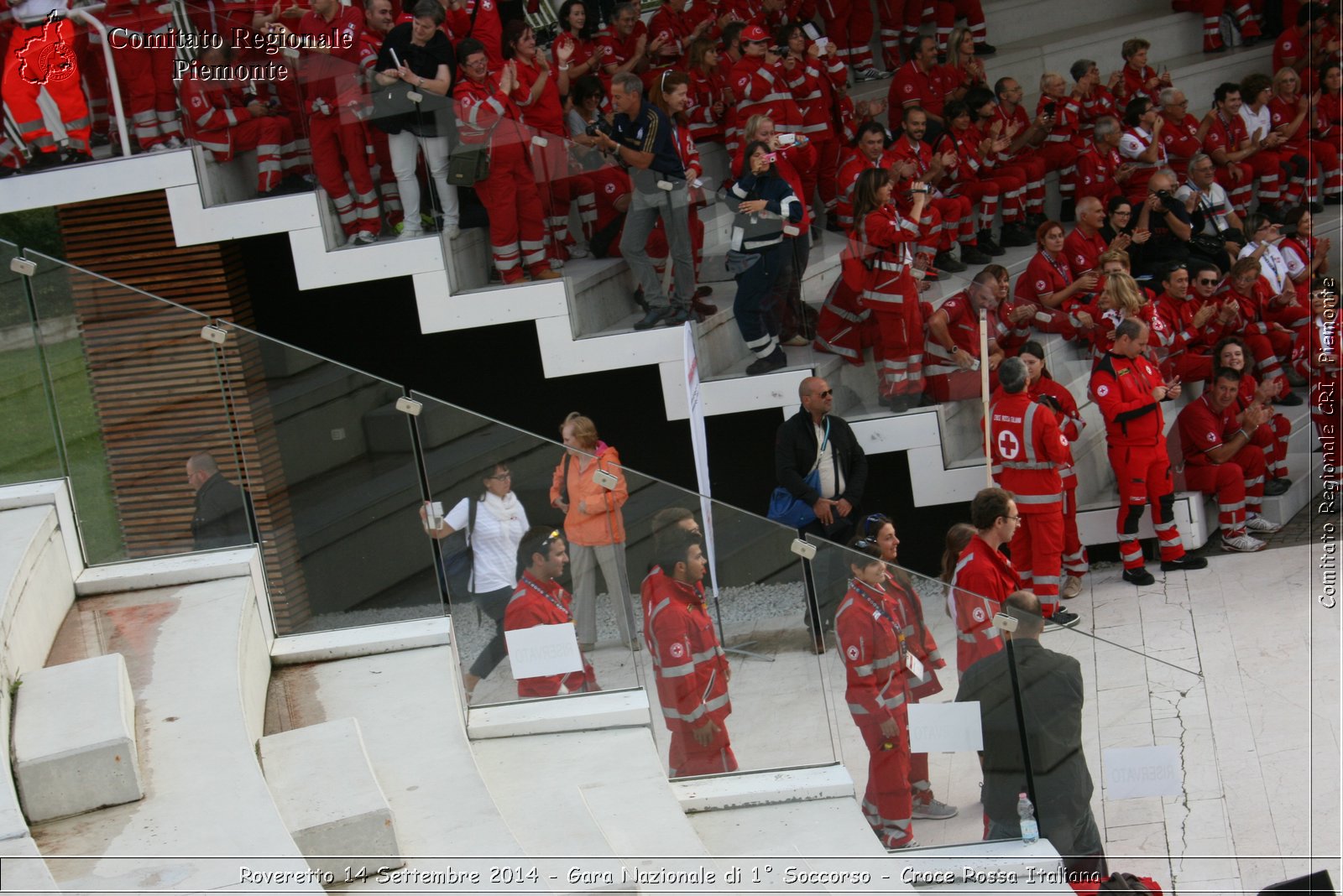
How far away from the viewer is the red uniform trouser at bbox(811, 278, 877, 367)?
8.34m

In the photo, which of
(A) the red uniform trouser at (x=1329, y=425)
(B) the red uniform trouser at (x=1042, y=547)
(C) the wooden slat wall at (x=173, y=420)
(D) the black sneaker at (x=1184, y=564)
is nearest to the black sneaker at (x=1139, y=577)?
(D) the black sneaker at (x=1184, y=564)

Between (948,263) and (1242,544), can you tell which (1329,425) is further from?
(948,263)

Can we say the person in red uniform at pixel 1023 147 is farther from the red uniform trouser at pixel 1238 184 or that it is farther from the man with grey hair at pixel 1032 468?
the man with grey hair at pixel 1032 468

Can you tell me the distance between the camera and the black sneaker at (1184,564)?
351 inches

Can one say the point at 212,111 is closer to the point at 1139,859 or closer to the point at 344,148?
the point at 344,148

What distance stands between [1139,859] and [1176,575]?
342 centimetres

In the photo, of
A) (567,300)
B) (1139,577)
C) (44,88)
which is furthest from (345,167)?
(1139,577)

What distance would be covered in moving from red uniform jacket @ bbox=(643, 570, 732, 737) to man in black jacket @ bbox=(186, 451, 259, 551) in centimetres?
153

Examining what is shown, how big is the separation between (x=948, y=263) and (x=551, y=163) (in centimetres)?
323

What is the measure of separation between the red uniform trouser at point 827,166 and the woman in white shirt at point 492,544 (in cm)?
567

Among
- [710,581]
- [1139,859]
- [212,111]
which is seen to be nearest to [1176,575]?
[1139,859]

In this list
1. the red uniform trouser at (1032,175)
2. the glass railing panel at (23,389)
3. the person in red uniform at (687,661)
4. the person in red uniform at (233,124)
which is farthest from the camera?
the red uniform trouser at (1032,175)

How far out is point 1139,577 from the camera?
8812 mm

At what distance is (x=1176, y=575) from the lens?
8.88 metres
